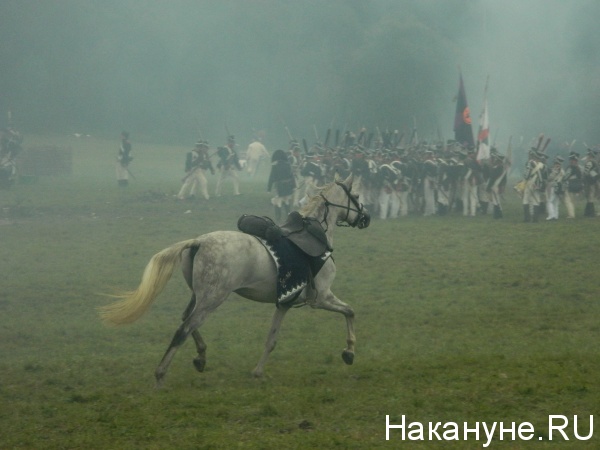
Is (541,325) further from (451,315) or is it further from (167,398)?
(167,398)

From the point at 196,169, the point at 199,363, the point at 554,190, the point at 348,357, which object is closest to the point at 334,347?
the point at 348,357

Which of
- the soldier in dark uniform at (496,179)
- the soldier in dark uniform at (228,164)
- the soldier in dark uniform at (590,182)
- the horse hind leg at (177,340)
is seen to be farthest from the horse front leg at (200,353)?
the soldier in dark uniform at (228,164)

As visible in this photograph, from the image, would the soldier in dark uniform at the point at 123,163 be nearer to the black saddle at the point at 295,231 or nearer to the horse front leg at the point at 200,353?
the black saddle at the point at 295,231

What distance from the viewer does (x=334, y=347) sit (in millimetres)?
13734

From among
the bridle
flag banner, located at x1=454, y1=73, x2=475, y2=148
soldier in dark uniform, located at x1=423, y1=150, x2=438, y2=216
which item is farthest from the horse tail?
flag banner, located at x1=454, y1=73, x2=475, y2=148

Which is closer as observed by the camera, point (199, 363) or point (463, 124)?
point (199, 363)

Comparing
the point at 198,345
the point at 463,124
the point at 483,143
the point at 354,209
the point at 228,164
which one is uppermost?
the point at 463,124

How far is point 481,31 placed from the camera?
234ft

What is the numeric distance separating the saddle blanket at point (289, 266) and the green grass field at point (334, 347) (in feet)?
A: 3.33

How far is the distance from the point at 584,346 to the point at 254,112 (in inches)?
2417

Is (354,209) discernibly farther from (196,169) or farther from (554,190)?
(196,169)

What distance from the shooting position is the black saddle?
11812 mm

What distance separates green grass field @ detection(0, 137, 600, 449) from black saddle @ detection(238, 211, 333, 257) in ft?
5.13

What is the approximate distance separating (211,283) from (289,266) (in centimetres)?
109
